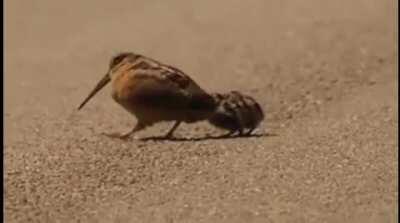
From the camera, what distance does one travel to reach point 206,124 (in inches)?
333

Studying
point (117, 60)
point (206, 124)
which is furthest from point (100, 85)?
point (206, 124)

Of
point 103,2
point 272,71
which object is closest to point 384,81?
point 272,71

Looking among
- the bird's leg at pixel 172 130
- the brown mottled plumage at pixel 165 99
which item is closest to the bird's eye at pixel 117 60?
the brown mottled plumage at pixel 165 99

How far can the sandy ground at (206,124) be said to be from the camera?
654 centimetres

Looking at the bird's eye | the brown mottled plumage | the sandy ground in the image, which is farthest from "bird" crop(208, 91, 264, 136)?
the bird's eye

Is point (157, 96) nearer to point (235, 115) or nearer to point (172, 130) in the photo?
point (172, 130)

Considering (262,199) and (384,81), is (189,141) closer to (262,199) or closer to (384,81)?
(262,199)

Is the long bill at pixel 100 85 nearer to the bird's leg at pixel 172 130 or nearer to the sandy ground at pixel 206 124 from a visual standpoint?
the sandy ground at pixel 206 124

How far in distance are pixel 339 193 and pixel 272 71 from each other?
3.82 metres

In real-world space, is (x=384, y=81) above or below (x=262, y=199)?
below

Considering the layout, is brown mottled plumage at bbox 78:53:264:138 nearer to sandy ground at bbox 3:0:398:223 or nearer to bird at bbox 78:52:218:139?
bird at bbox 78:52:218:139

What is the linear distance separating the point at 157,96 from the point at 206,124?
2.02 ft

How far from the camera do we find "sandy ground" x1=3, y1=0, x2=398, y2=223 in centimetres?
654

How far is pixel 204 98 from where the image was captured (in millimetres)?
8094
